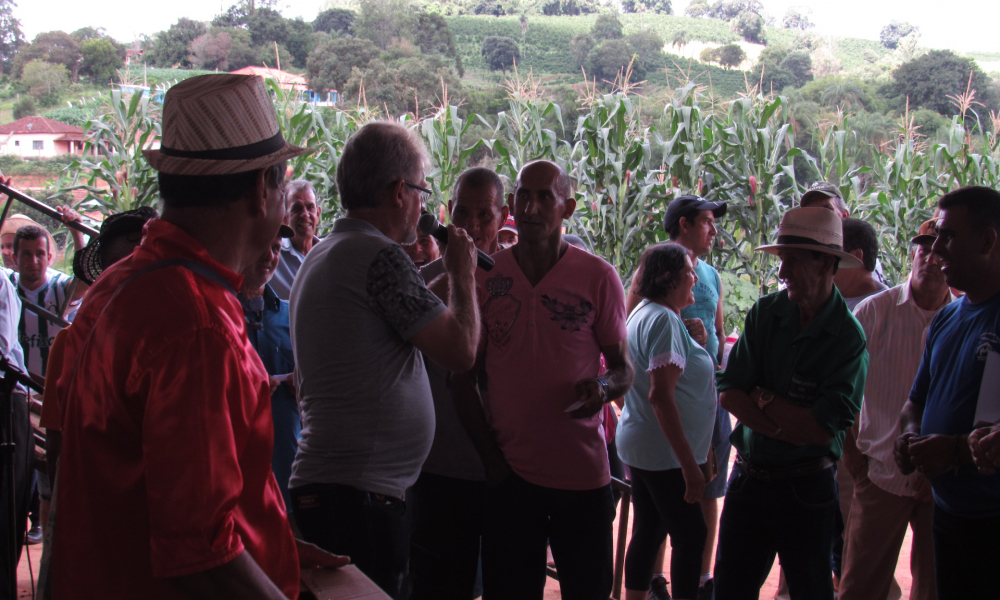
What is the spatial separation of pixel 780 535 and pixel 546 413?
883 mm

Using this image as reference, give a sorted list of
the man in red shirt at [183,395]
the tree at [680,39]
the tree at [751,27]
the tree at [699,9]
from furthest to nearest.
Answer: the tree at [699,9]
the tree at [751,27]
the tree at [680,39]
the man in red shirt at [183,395]

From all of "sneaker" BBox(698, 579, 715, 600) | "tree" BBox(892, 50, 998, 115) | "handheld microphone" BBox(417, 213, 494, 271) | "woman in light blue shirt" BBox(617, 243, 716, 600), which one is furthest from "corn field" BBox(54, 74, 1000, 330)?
"tree" BBox(892, 50, 998, 115)

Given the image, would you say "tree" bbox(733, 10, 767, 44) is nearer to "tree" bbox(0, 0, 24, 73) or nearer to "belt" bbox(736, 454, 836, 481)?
"tree" bbox(0, 0, 24, 73)

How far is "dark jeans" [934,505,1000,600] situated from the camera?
1970 millimetres

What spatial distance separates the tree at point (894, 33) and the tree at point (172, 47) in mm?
38016

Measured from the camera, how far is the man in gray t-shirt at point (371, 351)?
64.5 inches

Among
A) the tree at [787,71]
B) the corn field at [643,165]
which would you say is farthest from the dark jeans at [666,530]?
the tree at [787,71]

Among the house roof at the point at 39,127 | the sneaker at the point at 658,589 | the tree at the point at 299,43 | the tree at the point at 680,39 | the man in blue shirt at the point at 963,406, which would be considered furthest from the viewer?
the tree at the point at 680,39

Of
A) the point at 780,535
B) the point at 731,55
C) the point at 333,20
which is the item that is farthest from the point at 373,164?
the point at 731,55

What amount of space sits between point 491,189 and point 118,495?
1.91 m

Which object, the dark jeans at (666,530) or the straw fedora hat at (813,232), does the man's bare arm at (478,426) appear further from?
the straw fedora hat at (813,232)

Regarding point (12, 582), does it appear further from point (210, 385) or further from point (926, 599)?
point (926, 599)

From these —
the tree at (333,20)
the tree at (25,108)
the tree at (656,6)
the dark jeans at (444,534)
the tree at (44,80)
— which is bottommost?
the dark jeans at (444,534)

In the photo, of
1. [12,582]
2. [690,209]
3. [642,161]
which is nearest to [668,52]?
[642,161]
